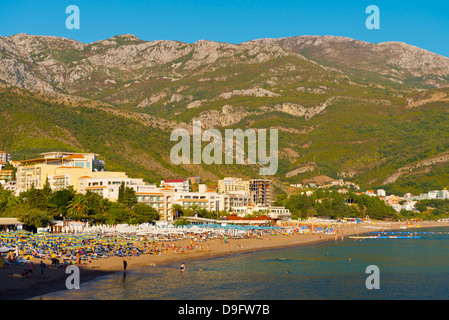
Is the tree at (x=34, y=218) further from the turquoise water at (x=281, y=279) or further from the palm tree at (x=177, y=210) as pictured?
the palm tree at (x=177, y=210)

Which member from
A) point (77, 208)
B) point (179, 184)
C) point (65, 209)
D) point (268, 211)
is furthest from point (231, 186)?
point (77, 208)

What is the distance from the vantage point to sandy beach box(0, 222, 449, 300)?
4519cm

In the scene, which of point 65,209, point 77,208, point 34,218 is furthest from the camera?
point 65,209

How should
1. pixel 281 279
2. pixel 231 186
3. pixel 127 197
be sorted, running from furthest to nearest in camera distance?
pixel 231 186
pixel 127 197
pixel 281 279

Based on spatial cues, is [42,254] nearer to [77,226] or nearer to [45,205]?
[77,226]

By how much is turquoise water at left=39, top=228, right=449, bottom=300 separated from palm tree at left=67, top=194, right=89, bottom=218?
33089mm

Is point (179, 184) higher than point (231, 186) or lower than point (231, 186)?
higher

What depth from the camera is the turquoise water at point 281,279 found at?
162ft

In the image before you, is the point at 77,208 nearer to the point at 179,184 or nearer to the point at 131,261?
the point at 131,261

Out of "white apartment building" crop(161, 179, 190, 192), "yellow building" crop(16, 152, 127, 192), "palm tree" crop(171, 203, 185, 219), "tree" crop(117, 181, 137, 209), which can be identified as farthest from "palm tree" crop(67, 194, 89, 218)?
"white apartment building" crop(161, 179, 190, 192)

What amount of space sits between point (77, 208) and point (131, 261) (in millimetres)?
35391

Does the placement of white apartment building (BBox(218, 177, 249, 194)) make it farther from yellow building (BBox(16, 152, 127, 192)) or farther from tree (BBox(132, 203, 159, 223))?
tree (BBox(132, 203, 159, 223))

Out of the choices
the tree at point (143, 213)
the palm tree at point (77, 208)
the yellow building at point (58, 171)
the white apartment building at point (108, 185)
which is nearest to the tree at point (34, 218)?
the palm tree at point (77, 208)

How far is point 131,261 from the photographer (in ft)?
215
